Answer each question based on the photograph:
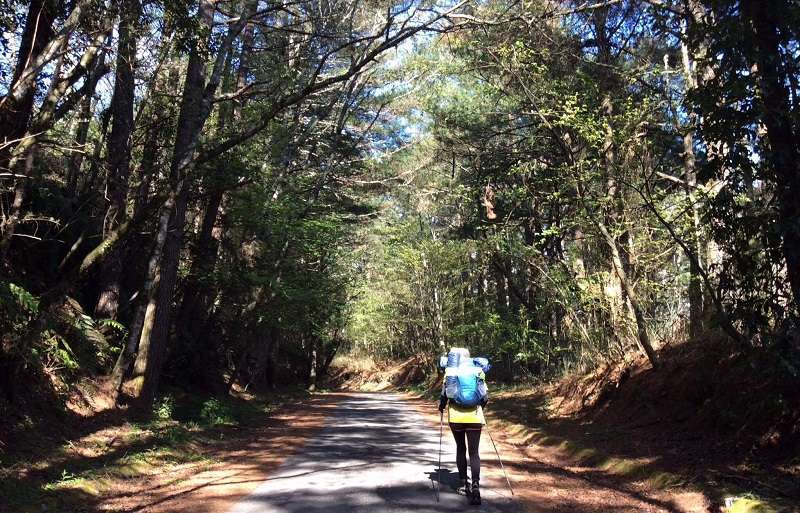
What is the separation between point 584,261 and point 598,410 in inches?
132

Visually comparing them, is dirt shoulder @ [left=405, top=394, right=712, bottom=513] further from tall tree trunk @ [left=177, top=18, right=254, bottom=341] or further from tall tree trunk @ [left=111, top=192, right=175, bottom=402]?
tall tree trunk @ [left=177, top=18, right=254, bottom=341]

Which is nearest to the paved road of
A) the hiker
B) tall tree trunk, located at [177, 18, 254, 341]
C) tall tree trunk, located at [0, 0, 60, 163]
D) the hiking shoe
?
the hiking shoe

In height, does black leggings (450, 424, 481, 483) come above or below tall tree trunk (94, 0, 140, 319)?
below

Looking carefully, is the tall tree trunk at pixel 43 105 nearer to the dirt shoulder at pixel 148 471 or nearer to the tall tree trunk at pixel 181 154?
the tall tree trunk at pixel 181 154

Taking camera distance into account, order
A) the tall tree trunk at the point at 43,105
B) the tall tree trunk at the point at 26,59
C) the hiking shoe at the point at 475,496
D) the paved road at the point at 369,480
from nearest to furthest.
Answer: the paved road at the point at 369,480 → the hiking shoe at the point at 475,496 → the tall tree trunk at the point at 43,105 → the tall tree trunk at the point at 26,59

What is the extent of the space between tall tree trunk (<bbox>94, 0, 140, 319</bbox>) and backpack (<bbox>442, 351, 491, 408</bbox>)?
20.3 ft

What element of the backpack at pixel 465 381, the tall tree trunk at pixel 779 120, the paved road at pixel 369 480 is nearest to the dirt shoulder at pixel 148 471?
the paved road at pixel 369 480

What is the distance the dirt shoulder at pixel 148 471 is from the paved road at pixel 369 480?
0.40 m

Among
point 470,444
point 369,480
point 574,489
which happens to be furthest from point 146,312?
point 574,489

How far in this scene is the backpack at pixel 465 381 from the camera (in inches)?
255

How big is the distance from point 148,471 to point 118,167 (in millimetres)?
5386

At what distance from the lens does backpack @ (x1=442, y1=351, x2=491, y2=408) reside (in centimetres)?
648

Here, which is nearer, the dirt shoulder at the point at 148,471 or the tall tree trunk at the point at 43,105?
the dirt shoulder at the point at 148,471

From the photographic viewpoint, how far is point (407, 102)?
23.3 m
